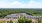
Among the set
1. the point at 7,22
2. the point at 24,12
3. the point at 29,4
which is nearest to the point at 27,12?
the point at 24,12

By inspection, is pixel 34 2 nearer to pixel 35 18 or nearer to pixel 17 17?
pixel 35 18

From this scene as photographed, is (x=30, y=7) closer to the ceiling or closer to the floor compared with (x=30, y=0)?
closer to the floor

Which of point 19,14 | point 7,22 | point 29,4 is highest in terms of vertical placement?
point 29,4

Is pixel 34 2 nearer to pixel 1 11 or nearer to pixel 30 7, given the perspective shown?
pixel 30 7

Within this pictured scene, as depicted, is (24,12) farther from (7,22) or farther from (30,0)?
(7,22)

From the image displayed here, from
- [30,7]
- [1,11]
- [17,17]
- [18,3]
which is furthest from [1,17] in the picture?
[30,7]

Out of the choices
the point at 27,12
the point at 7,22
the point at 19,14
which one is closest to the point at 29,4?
the point at 27,12

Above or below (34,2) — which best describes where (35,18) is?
below
